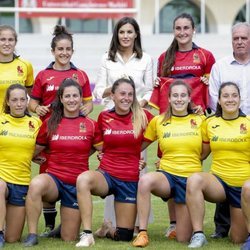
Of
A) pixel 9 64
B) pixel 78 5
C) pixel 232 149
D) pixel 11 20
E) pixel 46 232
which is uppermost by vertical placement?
pixel 78 5

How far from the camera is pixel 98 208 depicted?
10.1 m

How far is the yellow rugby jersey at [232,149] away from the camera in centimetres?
784

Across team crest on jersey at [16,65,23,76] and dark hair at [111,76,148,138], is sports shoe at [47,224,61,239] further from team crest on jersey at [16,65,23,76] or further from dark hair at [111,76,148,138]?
team crest on jersey at [16,65,23,76]

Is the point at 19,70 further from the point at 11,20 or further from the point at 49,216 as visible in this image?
the point at 11,20

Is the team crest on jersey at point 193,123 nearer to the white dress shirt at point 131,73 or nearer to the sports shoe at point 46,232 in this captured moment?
the white dress shirt at point 131,73

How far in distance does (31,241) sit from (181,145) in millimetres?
1413

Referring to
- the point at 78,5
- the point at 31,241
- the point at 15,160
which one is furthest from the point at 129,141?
the point at 78,5

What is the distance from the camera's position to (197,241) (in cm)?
765

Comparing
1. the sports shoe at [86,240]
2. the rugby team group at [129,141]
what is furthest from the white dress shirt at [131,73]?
the sports shoe at [86,240]

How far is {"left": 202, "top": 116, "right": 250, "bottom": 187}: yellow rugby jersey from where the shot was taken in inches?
309

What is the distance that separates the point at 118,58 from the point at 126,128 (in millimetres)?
755

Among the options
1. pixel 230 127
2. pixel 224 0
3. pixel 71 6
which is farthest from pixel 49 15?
pixel 230 127

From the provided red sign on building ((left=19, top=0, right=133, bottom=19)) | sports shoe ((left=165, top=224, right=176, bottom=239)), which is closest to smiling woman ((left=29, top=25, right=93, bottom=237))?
sports shoe ((left=165, top=224, right=176, bottom=239))

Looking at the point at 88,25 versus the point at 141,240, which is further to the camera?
the point at 88,25
